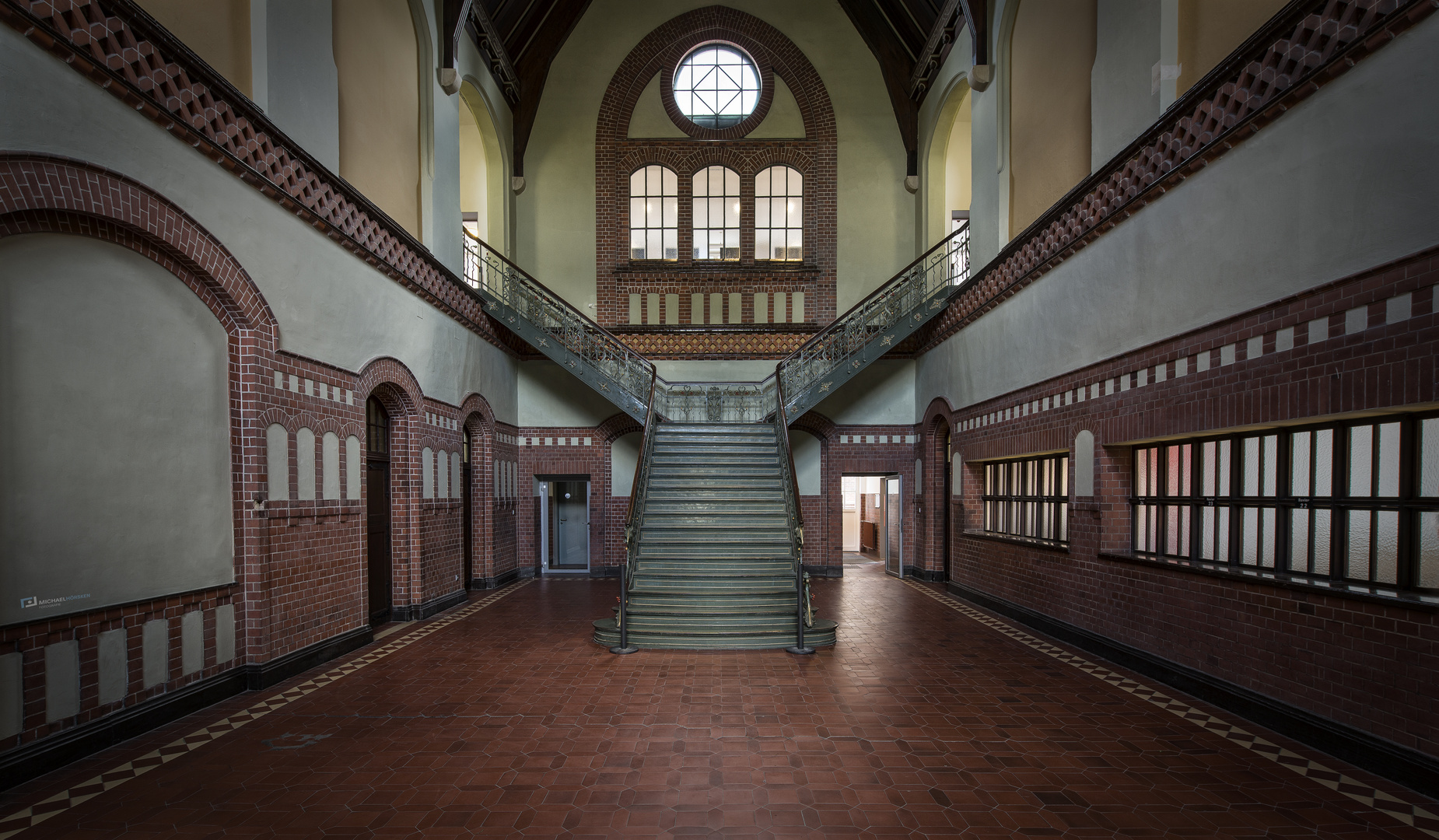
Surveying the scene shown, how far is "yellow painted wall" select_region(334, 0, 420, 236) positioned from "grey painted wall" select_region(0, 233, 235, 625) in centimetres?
321

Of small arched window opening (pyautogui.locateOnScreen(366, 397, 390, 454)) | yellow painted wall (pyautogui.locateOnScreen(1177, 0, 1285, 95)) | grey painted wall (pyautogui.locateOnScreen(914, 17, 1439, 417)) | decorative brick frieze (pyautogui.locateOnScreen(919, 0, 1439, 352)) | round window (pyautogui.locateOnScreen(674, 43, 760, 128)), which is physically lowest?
small arched window opening (pyautogui.locateOnScreen(366, 397, 390, 454))

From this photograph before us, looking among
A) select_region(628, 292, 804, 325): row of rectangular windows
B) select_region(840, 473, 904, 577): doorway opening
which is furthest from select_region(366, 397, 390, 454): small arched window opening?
select_region(840, 473, 904, 577): doorway opening

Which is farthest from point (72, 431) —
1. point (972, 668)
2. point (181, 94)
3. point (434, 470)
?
point (972, 668)

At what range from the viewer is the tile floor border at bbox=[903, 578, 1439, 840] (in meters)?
3.66

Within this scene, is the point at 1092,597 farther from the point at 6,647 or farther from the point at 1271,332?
the point at 6,647

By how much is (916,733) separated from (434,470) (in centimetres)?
735

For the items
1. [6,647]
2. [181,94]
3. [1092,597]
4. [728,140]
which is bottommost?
[1092,597]

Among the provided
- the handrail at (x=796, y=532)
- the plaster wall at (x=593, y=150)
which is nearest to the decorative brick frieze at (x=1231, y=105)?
the handrail at (x=796, y=532)

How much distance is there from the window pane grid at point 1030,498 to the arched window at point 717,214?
24.5 ft

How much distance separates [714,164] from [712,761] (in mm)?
13016

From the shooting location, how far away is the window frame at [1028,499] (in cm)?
804

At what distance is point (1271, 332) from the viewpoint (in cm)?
479

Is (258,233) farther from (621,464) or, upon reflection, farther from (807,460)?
(807,460)

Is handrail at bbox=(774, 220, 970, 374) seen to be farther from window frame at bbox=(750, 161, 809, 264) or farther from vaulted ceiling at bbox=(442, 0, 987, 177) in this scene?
vaulted ceiling at bbox=(442, 0, 987, 177)
